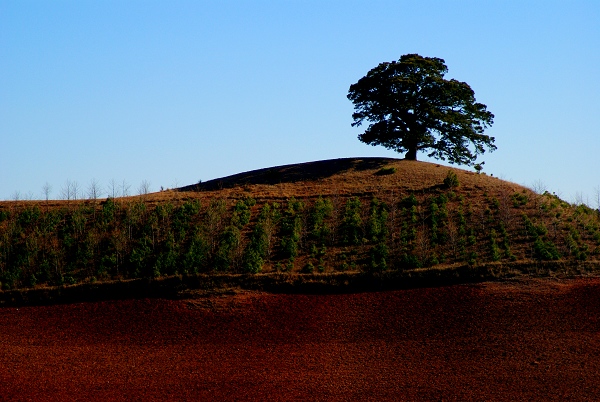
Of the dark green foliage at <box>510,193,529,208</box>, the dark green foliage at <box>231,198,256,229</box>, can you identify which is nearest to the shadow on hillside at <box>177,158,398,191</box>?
the dark green foliage at <box>231,198,256,229</box>

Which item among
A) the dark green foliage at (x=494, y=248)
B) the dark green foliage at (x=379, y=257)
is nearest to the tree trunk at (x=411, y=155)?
the dark green foliage at (x=494, y=248)

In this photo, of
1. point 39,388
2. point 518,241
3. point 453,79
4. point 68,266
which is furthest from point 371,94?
point 39,388

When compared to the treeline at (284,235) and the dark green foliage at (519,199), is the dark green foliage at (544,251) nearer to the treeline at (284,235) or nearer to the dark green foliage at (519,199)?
the treeline at (284,235)

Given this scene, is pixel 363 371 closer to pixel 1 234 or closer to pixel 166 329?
pixel 166 329

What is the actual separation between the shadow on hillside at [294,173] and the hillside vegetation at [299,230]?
196 centimetres

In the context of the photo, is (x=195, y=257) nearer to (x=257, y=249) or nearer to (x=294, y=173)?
(x=257, y=249)

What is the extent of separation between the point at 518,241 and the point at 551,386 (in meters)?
13.6

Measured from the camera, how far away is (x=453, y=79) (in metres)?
55.1

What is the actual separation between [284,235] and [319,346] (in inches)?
458

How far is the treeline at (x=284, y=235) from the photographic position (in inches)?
1533

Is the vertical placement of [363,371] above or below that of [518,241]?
below

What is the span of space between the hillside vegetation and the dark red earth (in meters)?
2.91

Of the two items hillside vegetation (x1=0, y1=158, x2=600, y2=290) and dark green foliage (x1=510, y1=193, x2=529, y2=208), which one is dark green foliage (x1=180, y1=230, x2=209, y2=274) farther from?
dark green foliage (x1=510, y1=193, x2=529, y2=208)

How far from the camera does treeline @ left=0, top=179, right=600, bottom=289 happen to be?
38938mm
